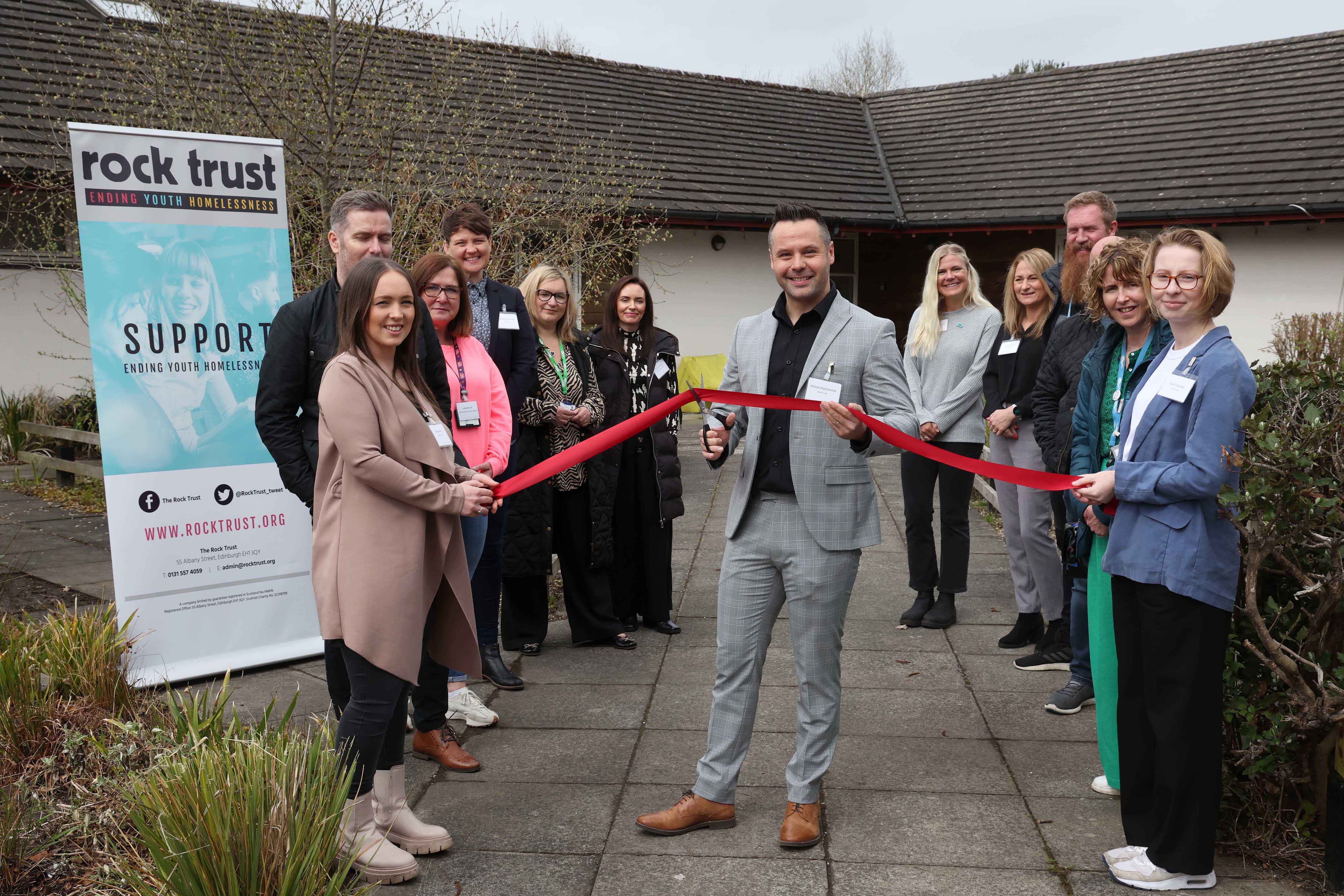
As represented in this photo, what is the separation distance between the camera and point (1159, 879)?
3.23m

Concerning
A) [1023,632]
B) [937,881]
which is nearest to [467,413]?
[937,881]

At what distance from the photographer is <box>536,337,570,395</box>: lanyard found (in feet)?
18.5

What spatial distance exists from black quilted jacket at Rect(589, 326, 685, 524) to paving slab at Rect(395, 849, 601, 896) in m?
2.72

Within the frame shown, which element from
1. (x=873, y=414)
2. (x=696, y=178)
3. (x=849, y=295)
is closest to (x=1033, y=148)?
(x=849, y=295)

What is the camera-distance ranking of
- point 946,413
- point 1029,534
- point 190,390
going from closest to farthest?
point 190,390
point 1029,534
point 946,413

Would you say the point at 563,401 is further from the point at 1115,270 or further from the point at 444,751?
the point at 1115,270

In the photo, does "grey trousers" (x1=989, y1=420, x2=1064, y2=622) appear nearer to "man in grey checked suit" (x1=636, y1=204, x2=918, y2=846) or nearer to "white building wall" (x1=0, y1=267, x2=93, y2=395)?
"man in grey checked suit" (x1=636, y1=204, x2=918, y2=846)

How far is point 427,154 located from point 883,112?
1411 cm

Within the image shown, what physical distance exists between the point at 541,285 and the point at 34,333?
32.1 feet

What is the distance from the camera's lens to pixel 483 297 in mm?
5148

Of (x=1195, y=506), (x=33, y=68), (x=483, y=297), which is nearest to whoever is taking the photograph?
(x=1195, y=506)

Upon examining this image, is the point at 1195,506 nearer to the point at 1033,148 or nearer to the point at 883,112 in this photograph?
the point at 1033,148

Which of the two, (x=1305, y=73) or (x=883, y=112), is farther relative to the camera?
(x=883, y=112)

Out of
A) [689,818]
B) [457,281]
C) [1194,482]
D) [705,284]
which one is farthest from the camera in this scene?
[705,284]
